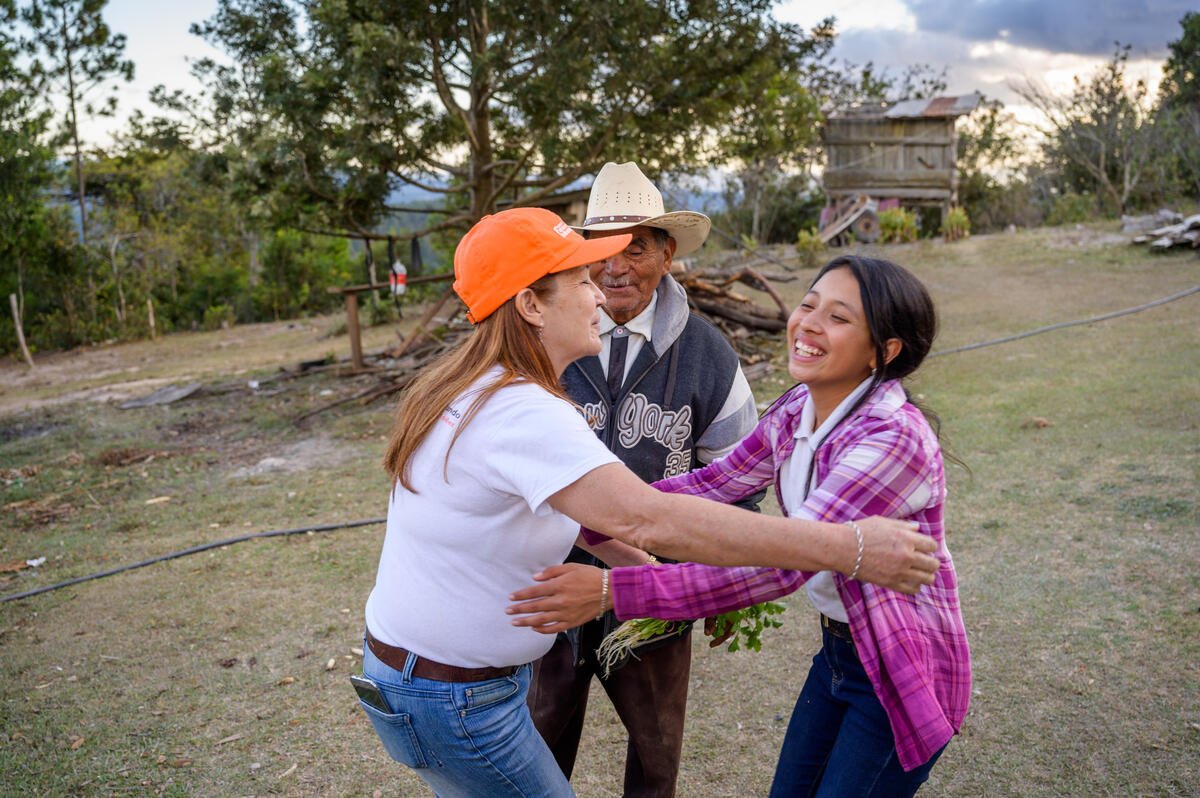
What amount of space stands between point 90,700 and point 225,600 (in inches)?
48.1

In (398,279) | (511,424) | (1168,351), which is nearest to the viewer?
(511,424)

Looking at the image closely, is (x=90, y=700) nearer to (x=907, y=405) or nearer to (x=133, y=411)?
(x=907, y=405)

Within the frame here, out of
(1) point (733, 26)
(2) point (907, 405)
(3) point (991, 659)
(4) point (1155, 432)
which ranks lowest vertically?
(3) point (991, 659)

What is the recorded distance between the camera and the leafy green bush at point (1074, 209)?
22.3m

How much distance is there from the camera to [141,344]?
21.4m

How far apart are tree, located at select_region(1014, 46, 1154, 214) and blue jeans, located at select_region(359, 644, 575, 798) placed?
77.7 feet

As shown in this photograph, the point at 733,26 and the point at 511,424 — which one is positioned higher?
the point at 733,26

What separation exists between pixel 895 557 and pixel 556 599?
2.26ft

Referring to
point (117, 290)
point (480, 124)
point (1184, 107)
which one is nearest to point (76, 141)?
point (117, 290)

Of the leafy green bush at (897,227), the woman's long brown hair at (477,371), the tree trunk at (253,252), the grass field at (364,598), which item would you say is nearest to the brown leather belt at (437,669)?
the woman's long brown hair at (477,371)

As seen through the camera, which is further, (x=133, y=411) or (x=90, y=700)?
(x=133, y=411)

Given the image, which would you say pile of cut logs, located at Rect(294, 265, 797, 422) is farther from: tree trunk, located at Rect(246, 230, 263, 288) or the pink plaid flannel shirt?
tree trunk, located at Rect(246, 230, 263, 288)

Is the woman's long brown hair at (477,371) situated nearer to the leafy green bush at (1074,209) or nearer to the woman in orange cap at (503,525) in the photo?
the woman in orange cap at (503,525)

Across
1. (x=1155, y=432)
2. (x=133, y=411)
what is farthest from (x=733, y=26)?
(x=133, y=411)
